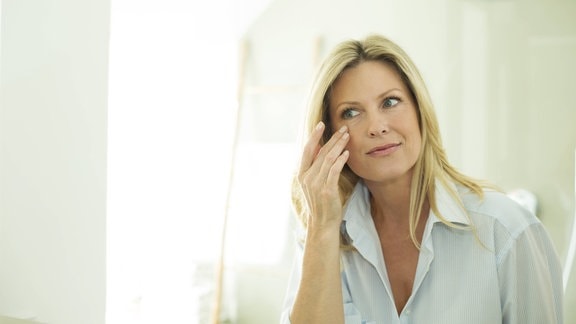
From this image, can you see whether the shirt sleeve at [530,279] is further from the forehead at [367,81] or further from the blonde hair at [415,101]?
the forehead at [367,81]

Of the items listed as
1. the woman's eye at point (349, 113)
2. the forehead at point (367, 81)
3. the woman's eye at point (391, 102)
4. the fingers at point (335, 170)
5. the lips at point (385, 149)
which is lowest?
the fingers at point (335, 170)

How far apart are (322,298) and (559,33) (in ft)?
5.32

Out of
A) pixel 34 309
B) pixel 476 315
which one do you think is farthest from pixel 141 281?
pixel 476 315

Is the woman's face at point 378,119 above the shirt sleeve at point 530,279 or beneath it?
above

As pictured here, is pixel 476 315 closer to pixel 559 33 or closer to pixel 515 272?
pixel 515 272

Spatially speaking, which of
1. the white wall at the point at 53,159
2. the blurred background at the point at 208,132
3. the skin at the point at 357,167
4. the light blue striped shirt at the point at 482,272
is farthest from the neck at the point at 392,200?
the white wall at the point at 53,159

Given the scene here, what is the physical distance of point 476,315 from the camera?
113cm

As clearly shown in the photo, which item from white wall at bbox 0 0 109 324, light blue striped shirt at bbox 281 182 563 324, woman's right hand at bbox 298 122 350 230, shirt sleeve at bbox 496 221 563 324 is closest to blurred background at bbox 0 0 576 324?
white wall at bbox 0 0 109 324

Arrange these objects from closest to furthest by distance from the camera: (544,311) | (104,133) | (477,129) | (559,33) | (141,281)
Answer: (544,311) → (104,133) → (559,33) → (477,129) → (141,281)

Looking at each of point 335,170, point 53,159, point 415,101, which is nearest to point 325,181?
point 335,170

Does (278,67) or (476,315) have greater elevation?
(278,67)

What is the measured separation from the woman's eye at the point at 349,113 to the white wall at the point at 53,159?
1.84ft

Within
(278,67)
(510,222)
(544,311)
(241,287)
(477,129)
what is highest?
(278,67)

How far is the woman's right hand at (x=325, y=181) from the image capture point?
4.12 feet
